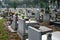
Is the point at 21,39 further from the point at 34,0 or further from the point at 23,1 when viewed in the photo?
the point at 23,1

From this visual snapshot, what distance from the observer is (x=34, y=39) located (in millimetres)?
6559

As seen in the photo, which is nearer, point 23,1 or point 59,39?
point 59,39

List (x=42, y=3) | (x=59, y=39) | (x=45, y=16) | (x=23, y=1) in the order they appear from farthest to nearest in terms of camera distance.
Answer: (x=23, y=1), (x=42, y=3), (x=45, y=16), (x=59, y=39)

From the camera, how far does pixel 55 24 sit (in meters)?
16.2

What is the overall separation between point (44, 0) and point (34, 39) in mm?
43692

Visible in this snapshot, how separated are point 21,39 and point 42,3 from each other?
39.2 metres

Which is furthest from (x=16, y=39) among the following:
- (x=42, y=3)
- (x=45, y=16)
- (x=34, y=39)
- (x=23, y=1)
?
(x=23, y=1)

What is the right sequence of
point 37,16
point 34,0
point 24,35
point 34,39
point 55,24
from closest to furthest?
1. point 34,39
2. point 24,35
3. point 55,24
4. point 37,16
5. point 34,0

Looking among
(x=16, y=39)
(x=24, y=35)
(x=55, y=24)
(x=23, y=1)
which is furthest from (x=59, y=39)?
(x=23, y=1)

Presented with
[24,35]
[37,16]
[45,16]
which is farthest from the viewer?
[37,16]

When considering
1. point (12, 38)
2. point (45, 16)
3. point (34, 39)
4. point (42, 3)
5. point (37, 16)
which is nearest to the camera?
point (34, 39)

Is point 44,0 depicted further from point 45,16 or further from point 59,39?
point 59,39

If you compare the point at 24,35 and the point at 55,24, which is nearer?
the point at 24,35

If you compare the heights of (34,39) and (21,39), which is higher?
(34,39)
